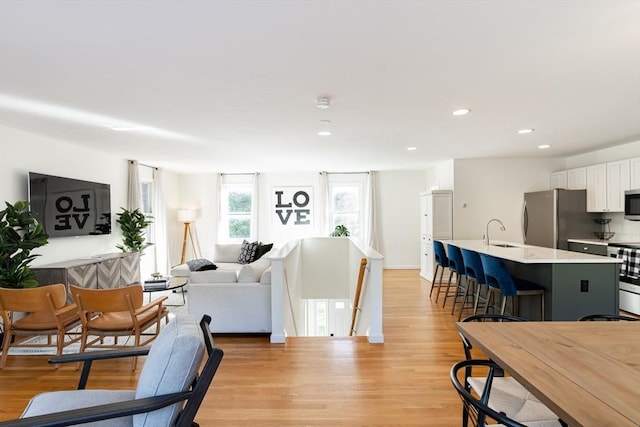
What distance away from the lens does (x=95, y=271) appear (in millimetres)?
4605

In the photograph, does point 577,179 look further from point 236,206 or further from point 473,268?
point 236,206

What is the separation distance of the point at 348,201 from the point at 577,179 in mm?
4568

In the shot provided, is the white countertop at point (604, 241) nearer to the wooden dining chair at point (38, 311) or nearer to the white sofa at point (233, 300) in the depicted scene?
the white sofa at point (233, 300)

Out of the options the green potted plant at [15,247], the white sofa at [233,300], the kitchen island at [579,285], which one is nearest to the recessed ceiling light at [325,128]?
the white sofa at [233,300]

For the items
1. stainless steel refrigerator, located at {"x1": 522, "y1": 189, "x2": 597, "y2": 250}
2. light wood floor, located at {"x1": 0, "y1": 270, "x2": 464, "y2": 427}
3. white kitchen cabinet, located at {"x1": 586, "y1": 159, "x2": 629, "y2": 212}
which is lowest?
light wood floor, located at {"x1": 0, "y1": 270, "x2": 464, "y2": 427}

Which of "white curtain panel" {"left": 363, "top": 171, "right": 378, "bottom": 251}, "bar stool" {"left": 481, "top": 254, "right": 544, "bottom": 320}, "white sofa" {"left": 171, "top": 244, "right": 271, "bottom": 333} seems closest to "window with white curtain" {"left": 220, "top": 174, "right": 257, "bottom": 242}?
"white curtain panel" {"left": 363, "top": 171, "right": 378, "bottom": 251}

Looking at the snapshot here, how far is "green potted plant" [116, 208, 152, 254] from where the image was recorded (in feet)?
19.1

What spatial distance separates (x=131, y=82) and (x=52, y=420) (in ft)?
7.58

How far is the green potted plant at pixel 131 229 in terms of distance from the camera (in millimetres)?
5812

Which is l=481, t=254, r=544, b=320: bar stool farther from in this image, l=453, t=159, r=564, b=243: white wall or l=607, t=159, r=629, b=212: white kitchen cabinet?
l=453, t=159, r=564, b=243: white wall

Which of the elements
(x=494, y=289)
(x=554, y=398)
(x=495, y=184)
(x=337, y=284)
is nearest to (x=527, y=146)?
(x=495, y=184)

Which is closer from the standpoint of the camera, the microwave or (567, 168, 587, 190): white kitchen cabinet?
the microwave

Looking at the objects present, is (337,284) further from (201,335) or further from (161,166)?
(201,335)

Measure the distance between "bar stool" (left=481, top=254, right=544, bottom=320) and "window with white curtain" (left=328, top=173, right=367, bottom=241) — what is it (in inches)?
191
